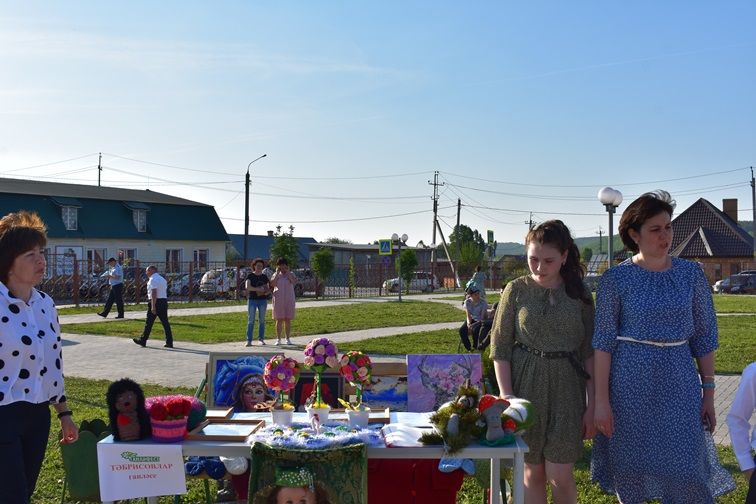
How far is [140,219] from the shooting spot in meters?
47.3

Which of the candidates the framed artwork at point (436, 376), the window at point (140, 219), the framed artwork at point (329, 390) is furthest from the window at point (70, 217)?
the framed artwork at point (436, 376)

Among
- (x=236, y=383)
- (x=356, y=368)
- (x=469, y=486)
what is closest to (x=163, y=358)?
(x=469, y=486)

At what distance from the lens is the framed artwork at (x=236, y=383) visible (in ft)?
16.4

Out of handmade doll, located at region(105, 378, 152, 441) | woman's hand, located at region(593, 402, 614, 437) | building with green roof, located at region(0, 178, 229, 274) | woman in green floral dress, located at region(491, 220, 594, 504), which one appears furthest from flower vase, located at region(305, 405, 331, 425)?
building with green roof, located at region(0, 178, 229, 274)

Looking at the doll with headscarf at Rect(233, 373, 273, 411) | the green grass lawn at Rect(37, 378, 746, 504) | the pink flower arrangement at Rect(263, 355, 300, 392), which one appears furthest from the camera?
Answer: the green grass lawn at Rect(37, 378, 746, 504)

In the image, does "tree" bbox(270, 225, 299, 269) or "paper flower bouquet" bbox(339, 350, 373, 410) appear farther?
"tree" bbox(270, 225, 299, 269)

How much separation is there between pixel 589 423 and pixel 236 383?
2.28m

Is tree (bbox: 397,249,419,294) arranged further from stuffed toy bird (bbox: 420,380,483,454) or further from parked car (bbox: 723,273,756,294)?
stuffed toy bird (bbox: 420,380,483,454)

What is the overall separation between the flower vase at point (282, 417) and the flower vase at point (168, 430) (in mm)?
478

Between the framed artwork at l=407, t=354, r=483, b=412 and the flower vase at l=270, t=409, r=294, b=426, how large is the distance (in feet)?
3.42

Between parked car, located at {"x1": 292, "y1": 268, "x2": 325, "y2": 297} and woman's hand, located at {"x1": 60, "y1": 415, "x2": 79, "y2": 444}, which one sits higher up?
parked car, located at {"x1": 292, "y1": 268, "x2": 325, "y2": 297}

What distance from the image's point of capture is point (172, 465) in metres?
3.71

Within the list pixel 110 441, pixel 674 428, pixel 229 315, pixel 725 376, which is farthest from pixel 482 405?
pixel 229 315

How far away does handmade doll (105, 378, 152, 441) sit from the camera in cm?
382
